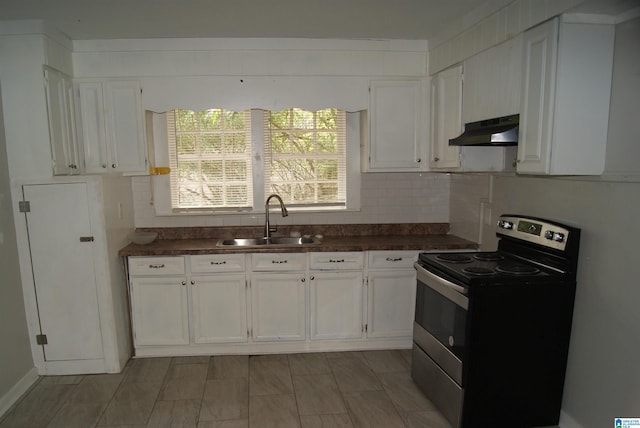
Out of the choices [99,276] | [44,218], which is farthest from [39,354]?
[44,218]

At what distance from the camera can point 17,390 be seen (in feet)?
8.93

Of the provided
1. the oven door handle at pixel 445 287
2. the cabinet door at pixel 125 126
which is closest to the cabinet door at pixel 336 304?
the oven door handle at pixel 445 287

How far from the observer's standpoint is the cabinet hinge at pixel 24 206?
2.79 metres

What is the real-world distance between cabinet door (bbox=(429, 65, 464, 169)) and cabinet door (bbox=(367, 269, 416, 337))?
95cm

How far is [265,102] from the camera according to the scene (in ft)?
10.8

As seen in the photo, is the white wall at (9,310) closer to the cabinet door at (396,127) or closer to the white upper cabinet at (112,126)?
the white upper cabinet at (112,126)

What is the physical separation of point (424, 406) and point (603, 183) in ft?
5.52

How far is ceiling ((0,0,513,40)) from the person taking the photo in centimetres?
250

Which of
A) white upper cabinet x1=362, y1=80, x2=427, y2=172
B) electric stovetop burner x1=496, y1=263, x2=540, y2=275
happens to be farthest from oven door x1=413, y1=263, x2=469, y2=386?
white upper cabinet x1=362, y1=80, x2=427, y2=172

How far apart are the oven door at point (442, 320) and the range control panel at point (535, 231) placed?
0.60 m

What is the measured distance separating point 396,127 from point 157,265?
224 centimetres

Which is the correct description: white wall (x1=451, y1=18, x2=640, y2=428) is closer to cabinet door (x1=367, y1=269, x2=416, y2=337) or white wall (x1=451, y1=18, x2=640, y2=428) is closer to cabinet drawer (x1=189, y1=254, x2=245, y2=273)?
cabinet door (x1=367, y1=269, x2=416, y2=337)

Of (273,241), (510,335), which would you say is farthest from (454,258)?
(273,241)

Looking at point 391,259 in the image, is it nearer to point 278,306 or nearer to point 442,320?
point 442,320
